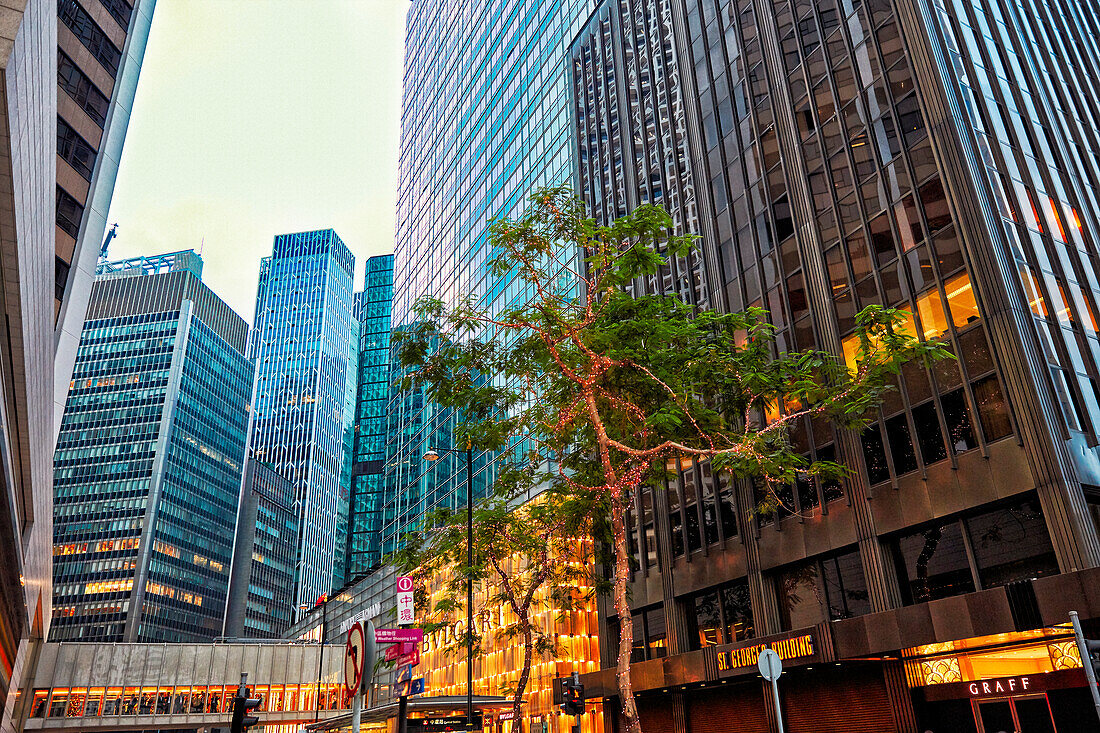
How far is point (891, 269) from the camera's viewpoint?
2611cm

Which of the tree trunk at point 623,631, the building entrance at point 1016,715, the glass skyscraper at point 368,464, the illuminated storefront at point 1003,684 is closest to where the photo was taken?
the tree trunk at point 623,631

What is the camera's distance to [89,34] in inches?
1565

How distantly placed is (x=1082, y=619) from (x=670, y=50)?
1341 inches

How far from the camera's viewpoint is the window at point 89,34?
37656 millimetres

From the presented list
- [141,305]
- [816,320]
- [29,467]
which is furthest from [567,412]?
[141,305]

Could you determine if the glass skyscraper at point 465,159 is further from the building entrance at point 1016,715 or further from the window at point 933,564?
the building entrance at point 1016,715

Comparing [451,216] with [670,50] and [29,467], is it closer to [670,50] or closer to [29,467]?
[670,50]

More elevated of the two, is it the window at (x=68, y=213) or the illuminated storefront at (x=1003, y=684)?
the window at (x=68, y=213)

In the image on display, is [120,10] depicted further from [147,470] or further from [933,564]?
[147,470]

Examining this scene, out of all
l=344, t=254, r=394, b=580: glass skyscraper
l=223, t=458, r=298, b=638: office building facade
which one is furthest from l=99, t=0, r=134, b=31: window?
l=223, t=458, r=298, b=638: office building facade

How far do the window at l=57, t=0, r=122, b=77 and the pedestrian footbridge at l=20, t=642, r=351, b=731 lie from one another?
40.5 metres

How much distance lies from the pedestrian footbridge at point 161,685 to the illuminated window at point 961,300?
46.6 m

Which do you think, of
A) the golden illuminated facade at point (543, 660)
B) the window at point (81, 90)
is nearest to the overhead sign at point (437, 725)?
the golden illuminated facade at point (543, 660)

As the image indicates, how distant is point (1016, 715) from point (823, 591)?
271 inches
